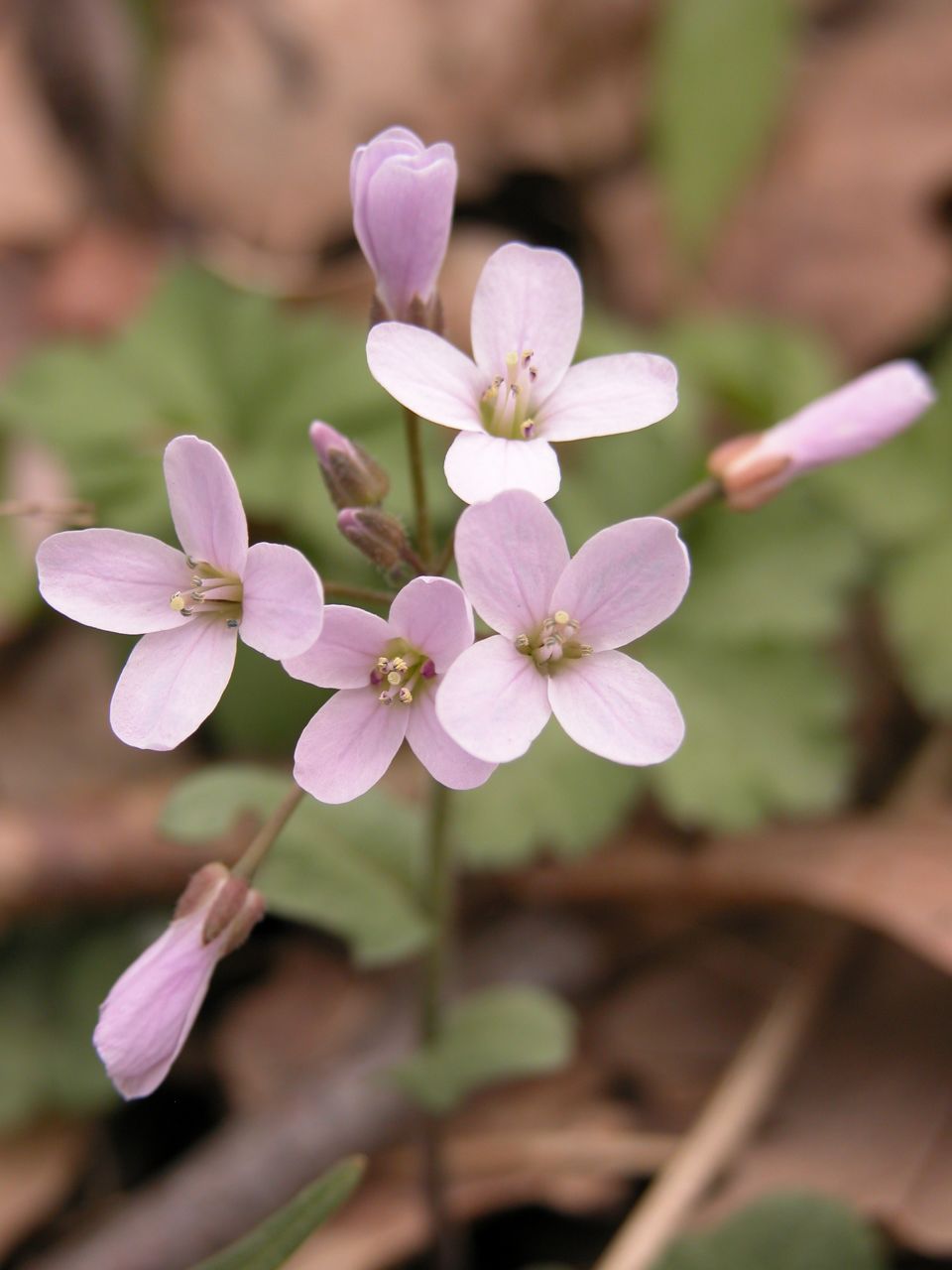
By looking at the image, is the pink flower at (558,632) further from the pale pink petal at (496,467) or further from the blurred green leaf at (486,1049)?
the blurred green leaf at (486,1049)

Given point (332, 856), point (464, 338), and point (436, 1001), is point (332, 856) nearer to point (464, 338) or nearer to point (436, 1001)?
point (436, 1001)

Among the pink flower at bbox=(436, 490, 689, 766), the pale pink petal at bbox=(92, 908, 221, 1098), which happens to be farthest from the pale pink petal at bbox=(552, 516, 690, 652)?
the pale pink petal at bbox=(92, 908, 221, 1098)

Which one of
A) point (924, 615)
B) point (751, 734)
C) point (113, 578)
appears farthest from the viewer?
point (924, 615)

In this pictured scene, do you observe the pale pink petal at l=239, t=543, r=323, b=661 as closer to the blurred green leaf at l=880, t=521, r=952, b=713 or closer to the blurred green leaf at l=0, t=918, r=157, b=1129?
the blurred green leaf at l=0, t=918, r=157, b=1129

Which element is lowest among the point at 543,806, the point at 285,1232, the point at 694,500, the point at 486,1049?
the point at 486,1049

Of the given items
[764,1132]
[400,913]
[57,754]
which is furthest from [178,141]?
[764,1132]

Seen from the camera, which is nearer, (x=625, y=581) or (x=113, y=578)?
(x=625, y=581)

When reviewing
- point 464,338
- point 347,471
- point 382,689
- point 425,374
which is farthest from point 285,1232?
point 464,338
